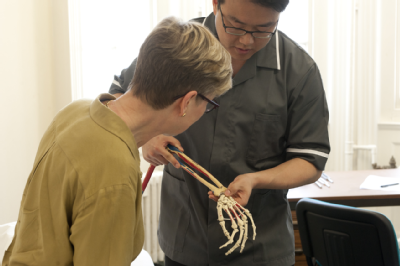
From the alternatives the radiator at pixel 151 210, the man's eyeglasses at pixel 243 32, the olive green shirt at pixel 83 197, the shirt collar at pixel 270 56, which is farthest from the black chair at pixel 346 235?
the radiator at pixel 151 210

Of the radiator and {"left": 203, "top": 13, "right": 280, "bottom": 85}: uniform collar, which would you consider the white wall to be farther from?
{"left": 203, "top": 13, "right": 280, "bottom": 85}: uniform collar

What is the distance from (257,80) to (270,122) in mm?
160

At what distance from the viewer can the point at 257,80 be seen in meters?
1.36

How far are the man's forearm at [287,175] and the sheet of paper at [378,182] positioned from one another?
1.28m

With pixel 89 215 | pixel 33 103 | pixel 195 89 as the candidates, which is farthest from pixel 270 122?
pixel 33 103

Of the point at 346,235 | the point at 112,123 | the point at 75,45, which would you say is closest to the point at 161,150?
the point at 112,123

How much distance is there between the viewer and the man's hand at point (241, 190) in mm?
1188

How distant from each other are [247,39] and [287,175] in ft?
1.55

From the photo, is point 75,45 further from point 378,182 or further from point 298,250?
point 378,182

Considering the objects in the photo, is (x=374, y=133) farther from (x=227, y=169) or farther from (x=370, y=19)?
(x=227, y=169)

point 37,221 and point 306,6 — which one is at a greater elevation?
point 306,6

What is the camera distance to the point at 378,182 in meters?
2.56

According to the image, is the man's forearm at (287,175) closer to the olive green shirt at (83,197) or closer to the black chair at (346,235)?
the black chair at (346,235)

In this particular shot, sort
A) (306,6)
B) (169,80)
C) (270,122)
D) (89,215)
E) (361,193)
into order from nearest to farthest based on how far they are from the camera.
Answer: (89,215)
(169,80)
(270,122)
(361,193)
(306,6)
